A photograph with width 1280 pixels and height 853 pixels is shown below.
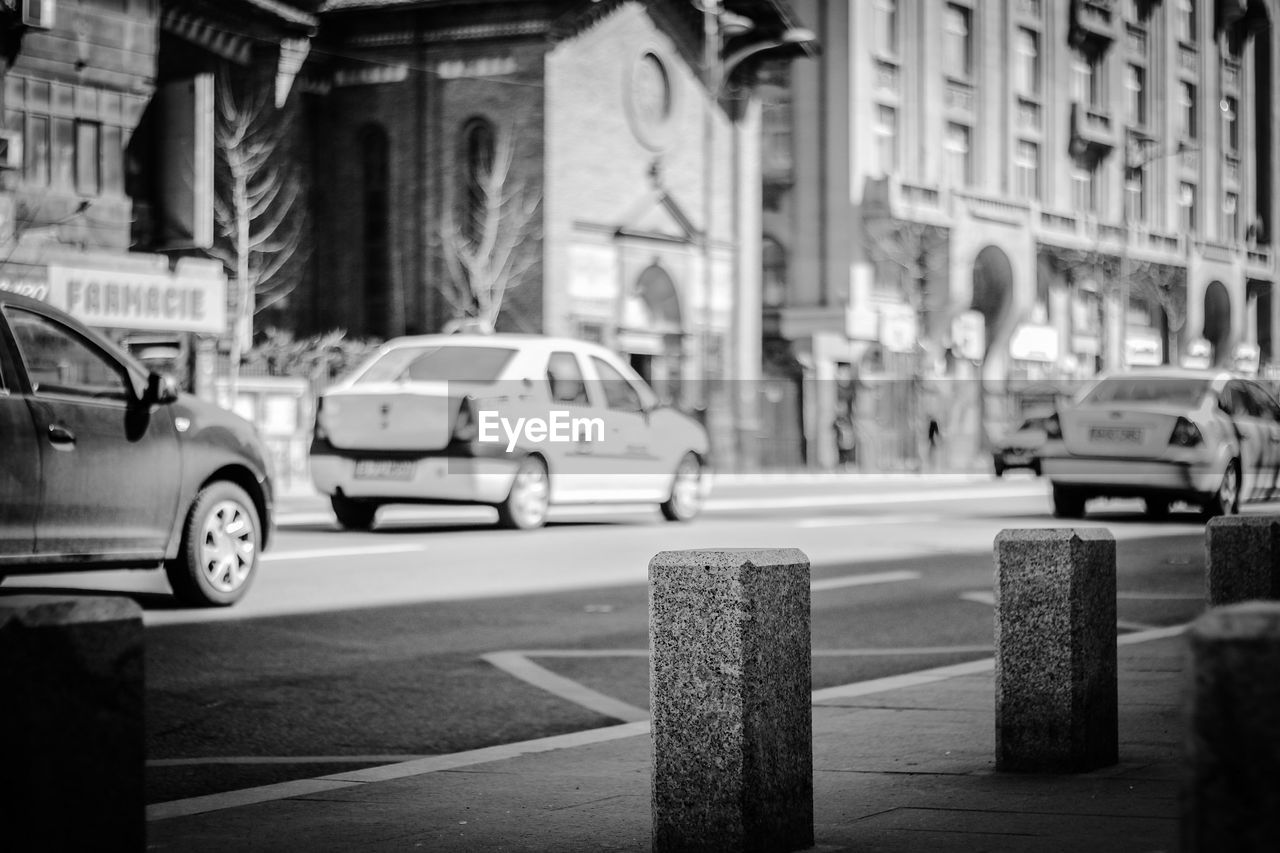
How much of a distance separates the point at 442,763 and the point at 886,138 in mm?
46734

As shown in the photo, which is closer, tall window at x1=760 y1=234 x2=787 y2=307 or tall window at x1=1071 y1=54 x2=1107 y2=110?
tall window at x1=1071 y1=54 x2=1107 y2=110

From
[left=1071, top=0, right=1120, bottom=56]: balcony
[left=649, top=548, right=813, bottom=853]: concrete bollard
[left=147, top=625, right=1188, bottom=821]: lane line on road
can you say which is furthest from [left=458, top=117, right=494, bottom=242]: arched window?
[left=649, top=548, right=813, bottom=853]: concrete bollard

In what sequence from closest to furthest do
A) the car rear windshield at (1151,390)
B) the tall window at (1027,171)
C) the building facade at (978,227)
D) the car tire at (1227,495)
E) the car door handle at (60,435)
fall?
1. the car door handle at (60,435)
2. the car tire at (1227,495)
3. the car rear windshield at (1151,390)
4. the building facade at (978,227)
5. the tall window at (1027,171)

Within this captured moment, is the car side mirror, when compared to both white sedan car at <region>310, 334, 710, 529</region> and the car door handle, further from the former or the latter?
white sedan car at <region>310, 334, 710, 529</region>

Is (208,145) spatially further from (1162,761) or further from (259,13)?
(1162,761)

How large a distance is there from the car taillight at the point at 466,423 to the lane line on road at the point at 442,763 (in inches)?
307

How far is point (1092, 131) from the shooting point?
48406mm

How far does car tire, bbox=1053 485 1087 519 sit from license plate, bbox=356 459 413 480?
281 inches

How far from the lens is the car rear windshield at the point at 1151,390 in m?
19.3

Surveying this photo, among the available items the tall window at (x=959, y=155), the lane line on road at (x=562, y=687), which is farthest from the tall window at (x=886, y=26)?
the lane line on road at (x=562, y=687)

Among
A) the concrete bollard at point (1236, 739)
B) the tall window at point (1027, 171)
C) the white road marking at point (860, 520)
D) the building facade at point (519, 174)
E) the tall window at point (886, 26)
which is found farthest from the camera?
the tall window at point (1027, 171)

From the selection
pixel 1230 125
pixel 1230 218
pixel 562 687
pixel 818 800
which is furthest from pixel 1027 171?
pixel 818 800

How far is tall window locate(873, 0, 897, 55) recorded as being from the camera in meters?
51.5

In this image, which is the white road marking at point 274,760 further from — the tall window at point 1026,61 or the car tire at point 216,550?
the tall window at point 1026,61
